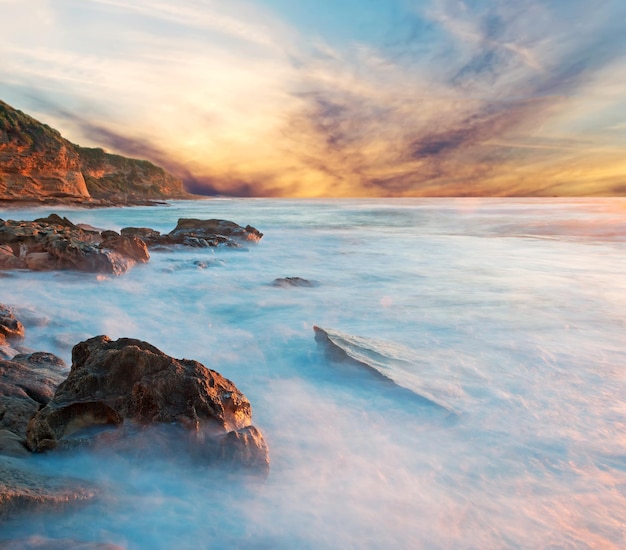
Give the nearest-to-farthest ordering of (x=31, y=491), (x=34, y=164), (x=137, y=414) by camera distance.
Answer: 1. (x=31, y=491)
2. (x=137, y=414)
3. (x=34, y=164)

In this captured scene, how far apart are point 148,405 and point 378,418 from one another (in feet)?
5.72

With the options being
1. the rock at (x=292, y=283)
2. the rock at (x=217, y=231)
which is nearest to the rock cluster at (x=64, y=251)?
the rock at (x=292, y=283)

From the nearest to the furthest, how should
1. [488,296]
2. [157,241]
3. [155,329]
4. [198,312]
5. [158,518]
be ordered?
1. [158,518]
2. [155,329]
3. [198,312]
4. [488,296]
5. [157,241]

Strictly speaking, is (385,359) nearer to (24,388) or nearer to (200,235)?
(24,388)

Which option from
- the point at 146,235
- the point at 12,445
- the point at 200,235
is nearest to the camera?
the point at 12,445

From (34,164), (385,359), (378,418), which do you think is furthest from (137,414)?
(34,164)

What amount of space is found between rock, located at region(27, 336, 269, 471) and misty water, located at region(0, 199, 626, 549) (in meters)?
0.14

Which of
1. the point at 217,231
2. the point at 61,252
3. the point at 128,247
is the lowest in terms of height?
the point at 61,252

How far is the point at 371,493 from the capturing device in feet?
7.91

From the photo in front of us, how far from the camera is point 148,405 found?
2408 millimetres

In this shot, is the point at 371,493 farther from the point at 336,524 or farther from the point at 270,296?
the point at 270,296

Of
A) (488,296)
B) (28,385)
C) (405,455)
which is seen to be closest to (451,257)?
(488,296)

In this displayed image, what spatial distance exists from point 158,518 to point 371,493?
114 centimetres

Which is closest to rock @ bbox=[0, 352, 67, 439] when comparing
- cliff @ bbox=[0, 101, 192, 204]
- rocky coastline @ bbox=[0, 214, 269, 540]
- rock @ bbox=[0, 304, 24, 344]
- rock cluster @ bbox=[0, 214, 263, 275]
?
rocky coastline @ bbox=[0, 214, 269, 540]
